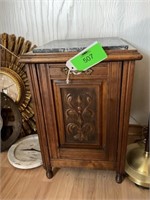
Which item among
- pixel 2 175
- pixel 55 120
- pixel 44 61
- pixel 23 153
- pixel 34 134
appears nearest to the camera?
pixel 44 61

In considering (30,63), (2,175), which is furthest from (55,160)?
Result: (30,63)

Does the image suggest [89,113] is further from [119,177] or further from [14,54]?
[14,54]

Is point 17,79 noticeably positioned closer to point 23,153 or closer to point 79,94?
point 23,153

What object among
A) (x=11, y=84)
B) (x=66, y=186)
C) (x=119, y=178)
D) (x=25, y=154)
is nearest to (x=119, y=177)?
(x=119, y=178)

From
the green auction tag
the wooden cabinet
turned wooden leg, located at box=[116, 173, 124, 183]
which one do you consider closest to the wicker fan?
the wooden cabinet

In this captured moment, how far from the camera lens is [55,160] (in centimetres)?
85

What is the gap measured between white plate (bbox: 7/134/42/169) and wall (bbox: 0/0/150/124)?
1.98ft

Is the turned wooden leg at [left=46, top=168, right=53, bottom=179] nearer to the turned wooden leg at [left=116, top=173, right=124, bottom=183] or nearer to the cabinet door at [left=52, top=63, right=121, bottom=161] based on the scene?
the cabinet door at [left=52, top=63, right=121, bottom=161]

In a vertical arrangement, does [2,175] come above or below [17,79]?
below

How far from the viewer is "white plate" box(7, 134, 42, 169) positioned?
967 millimetres

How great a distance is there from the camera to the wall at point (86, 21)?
0.99 m

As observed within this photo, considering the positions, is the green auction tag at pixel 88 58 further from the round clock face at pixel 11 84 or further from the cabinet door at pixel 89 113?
the round clock face at pixel 11 84

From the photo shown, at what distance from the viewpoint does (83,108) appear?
0.74 meters

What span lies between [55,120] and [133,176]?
44 cm
